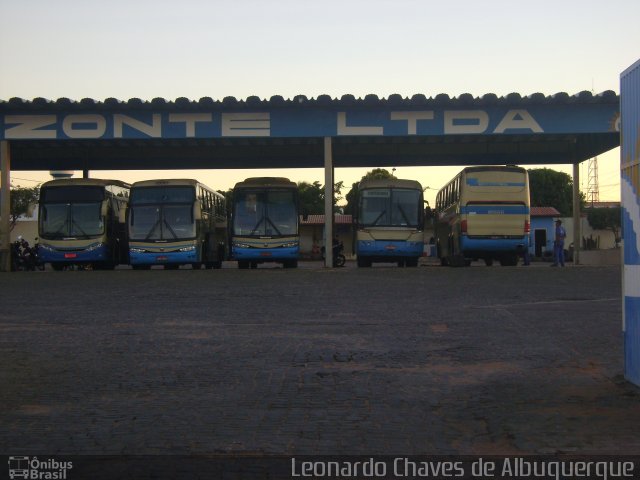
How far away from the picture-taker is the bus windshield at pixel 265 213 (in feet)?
100

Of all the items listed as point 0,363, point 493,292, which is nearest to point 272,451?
point 0,363

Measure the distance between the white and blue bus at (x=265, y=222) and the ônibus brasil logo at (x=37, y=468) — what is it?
83.4 ft

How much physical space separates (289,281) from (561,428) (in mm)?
15947

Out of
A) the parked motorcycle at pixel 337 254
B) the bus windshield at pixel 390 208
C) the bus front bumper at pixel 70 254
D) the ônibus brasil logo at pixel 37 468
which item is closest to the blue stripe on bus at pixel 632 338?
the ônibus brasil logo at pixel 37 468

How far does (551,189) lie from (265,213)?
6455cm

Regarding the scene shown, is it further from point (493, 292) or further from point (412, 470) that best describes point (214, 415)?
point (493, 292)

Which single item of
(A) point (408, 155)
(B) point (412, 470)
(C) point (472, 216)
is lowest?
(B) point (412, 470)

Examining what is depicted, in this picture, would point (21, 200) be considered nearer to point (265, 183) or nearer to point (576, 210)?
point (265, 183)

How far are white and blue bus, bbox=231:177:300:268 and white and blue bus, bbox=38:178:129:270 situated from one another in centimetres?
481

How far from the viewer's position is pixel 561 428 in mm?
→ 5730

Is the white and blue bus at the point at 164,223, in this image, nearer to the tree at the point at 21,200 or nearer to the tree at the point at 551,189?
the tree at the point at 21,200

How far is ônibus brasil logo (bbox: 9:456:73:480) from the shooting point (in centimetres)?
470

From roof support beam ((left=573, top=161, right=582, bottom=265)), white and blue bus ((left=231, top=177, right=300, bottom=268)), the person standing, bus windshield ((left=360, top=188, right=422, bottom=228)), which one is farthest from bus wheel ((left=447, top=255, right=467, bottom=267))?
white and blue bus ((left=231, top=177, right=300, bottom=268))

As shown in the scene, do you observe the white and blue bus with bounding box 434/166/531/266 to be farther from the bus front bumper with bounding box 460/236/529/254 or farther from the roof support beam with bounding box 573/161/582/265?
the roof support beam with bounding box 573/161/582/265
